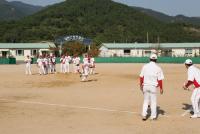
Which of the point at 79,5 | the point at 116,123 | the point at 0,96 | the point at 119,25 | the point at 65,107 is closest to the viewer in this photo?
the point at 116,123

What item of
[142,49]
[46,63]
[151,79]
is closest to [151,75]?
[151,79]

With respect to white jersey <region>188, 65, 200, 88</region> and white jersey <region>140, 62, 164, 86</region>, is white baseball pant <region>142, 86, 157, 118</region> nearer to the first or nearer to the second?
white jersey <region>140, 62, 164, 86</region>

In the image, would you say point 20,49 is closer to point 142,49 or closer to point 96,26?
point 142,49

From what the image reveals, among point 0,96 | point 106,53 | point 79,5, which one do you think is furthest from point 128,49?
point 0,96

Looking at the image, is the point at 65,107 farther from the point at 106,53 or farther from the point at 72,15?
the point at 72,15

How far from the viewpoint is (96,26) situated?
14638cm

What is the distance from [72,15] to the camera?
157 metres

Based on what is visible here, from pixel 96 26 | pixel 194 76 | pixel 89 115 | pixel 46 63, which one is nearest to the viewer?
pixel 194 76

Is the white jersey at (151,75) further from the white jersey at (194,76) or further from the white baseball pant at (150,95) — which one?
the white jersey at (194,76)

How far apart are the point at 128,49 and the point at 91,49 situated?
47.5ft

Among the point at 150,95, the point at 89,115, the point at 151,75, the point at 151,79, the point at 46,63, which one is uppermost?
the point at 151,75

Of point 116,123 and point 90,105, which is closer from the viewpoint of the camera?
point 116,123

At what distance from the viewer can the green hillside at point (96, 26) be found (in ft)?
452

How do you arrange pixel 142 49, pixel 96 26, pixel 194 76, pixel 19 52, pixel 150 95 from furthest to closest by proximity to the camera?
pixel 96 26 → pixel 142 49 → pixel 19 52 → pixel 194 76 → pixel 150 95
